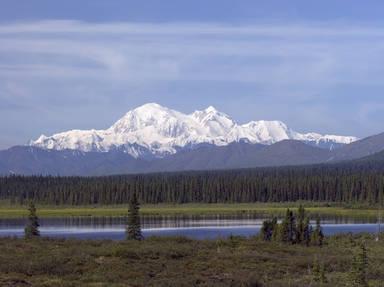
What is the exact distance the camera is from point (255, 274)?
40.0 m

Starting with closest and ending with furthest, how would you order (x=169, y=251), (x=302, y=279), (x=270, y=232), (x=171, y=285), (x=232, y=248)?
(x=171, y=285), (x=302, y=279), (x=169, y=251), (x=232, y=248), (x=270, y=232)

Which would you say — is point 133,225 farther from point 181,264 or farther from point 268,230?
point 181,264

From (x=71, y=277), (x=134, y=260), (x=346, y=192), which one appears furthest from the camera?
(x=346, y=192)

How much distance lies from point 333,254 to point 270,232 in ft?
49.1

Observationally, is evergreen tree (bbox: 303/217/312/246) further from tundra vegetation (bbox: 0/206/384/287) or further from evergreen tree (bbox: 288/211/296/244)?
tundra vegetation (bbox: 0/206/384/287)

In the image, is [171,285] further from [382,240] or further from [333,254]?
[382,240]

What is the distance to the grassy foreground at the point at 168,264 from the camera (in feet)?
120

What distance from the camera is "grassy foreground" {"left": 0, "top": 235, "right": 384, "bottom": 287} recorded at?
120ft

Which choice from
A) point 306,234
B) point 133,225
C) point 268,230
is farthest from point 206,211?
point 133,225

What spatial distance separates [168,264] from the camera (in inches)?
1689

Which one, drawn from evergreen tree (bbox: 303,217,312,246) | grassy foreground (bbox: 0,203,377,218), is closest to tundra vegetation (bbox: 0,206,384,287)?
evergreen tree (bbox: 303,217,312,246)

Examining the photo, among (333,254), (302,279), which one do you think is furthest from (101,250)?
(333,254)

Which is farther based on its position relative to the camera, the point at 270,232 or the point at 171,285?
the point at 270,232

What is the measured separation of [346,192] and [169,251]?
151 metres
